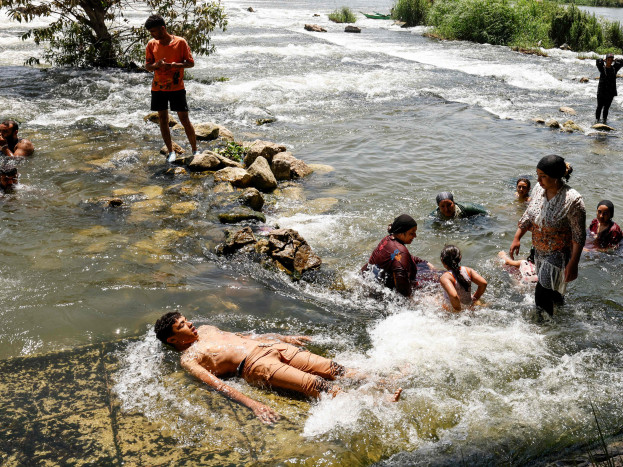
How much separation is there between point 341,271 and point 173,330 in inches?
97.4

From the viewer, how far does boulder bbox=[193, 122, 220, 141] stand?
10906 millimetres

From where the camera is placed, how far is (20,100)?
1313cm

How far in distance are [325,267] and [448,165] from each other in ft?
16.7

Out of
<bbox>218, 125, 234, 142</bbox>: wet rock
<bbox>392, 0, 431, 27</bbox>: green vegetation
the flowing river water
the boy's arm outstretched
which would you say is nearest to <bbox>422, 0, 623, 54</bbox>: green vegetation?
<bbox>392, 0, 431, 27</bbox>: green vegetation

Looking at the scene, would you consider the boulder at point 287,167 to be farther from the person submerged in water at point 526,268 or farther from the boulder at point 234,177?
the person submerged in water at point 526,268

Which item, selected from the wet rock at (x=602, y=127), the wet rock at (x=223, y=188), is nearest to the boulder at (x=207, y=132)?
the wet rock at (x=223, y=188)

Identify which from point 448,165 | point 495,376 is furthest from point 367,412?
point 448,165

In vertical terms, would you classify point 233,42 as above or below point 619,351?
above

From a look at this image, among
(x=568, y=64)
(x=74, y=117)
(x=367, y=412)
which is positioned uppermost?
(x=568, y=64)

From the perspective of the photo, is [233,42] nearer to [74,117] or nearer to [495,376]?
[74,117]

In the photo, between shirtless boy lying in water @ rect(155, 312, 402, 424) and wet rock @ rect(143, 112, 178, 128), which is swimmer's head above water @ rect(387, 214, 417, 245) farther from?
wet rock @ rect(143, 112, 178, 128)

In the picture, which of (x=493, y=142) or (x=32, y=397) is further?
(x=493, y=142)

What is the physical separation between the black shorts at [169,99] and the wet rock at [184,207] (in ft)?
5.80

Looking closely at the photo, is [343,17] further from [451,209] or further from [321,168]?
[451,209]
